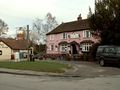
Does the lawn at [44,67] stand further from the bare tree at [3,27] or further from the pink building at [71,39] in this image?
the bare tree at [3,27]

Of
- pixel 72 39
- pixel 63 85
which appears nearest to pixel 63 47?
pixel 72 39

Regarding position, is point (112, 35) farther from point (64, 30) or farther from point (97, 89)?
point (64, 30)

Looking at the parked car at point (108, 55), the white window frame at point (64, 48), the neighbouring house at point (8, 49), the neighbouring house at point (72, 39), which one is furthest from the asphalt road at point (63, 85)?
the neighbouring house at point (8, 49)

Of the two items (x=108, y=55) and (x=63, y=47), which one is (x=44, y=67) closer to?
(x=108, y=55)

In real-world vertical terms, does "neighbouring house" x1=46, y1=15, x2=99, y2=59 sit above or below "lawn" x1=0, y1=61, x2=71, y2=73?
above

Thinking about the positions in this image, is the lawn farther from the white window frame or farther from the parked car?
the white window frame

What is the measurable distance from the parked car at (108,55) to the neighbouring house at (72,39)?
82.3 ft

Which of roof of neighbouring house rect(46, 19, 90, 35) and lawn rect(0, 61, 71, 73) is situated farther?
roof of neighbouring house rect(46, 19, 90, 35)

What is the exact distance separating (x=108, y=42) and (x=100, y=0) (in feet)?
16.1

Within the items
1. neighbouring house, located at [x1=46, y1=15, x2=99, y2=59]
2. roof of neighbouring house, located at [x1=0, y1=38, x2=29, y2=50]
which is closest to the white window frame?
neighbouring house, located at [x1=46, y1=15, x2=99, y2=59]

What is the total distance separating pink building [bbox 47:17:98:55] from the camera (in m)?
60.5

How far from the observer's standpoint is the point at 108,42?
121 feet

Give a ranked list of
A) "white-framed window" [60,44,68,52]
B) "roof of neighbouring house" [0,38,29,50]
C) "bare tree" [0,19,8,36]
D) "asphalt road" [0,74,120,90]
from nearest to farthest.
A: "asphalt road" [0,74,120,90] < "white-framed window" [60,44,68,52] < "roof of neighbouring house" [0,38,29,50] < "bare tree" [0,19,8,36]

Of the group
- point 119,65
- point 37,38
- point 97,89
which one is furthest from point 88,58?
point 37,38
